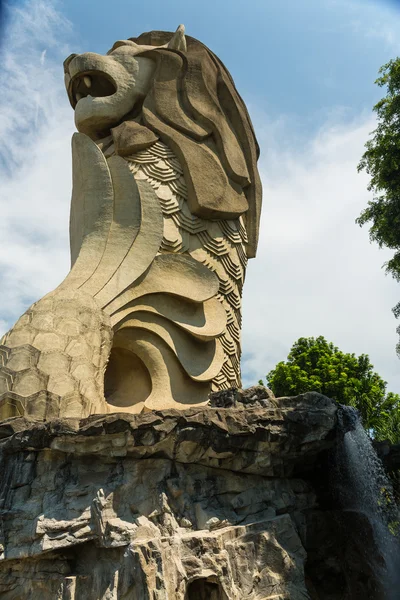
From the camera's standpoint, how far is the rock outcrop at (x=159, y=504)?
6.10 metres

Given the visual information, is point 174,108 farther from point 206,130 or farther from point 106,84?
point 106,84

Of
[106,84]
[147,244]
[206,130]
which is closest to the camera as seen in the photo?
[147,244]

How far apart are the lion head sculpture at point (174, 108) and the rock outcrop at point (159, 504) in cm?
596

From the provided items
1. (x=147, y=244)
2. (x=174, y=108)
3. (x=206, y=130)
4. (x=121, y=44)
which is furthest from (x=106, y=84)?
(x=147, y=244)

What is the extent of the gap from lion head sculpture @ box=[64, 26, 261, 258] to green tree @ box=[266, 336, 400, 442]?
317 inches

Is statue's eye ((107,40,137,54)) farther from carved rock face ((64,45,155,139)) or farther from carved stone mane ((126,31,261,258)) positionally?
carved stone mane ((126,31,261,258))

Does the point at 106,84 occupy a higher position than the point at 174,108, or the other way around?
the point at 106,84

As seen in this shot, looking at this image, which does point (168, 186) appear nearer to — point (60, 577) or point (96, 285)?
point (96, 285)

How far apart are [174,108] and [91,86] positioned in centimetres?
190

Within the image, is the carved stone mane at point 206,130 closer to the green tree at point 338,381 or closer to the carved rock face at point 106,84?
the carved rock face at point 106,84

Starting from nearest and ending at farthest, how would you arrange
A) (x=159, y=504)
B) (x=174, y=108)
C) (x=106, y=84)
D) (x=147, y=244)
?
(x=159, y=504)
(x=147, y=244)
(x=174, y=108)
(x=106, y=84)

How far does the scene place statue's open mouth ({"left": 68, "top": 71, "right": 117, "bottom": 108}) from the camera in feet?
40.1

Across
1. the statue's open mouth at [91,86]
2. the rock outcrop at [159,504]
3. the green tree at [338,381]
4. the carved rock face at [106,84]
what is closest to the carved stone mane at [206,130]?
the carved rock face at [106,84]

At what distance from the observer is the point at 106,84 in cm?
1246
